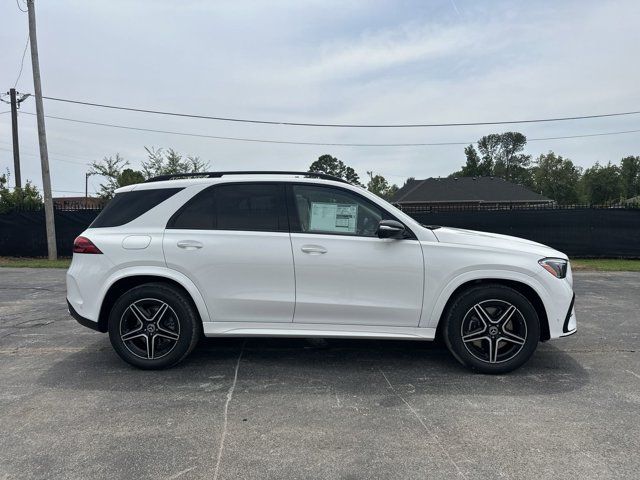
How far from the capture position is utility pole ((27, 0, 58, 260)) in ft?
48.5

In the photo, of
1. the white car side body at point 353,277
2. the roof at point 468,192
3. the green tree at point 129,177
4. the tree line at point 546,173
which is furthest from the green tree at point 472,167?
the white car side body at point 353,277

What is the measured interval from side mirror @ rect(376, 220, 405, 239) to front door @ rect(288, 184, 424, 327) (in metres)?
0.08

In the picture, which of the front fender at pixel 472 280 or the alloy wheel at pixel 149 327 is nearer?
the front fender at pixel 472 280

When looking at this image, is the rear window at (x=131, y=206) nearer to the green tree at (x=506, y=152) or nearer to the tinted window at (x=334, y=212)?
the tinted window at (x=334, y=212)

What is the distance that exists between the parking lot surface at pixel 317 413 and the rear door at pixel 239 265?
632 millimetres

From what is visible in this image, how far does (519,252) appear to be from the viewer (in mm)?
Answer: 3973

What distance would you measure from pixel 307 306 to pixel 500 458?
76.2 inches

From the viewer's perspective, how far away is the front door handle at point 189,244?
4.03 m

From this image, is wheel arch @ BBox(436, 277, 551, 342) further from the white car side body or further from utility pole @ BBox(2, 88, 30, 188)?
utility pole @ BBox(2, 88, 30, 188)

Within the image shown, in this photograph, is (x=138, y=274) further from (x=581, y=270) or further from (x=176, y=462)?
(x=581, y=270)

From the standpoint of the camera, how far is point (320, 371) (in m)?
4.14

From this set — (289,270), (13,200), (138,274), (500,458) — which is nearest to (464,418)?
(500,458)

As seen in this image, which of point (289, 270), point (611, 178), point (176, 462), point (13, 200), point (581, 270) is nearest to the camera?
point (176, 462)

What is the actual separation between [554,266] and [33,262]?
15.6m
